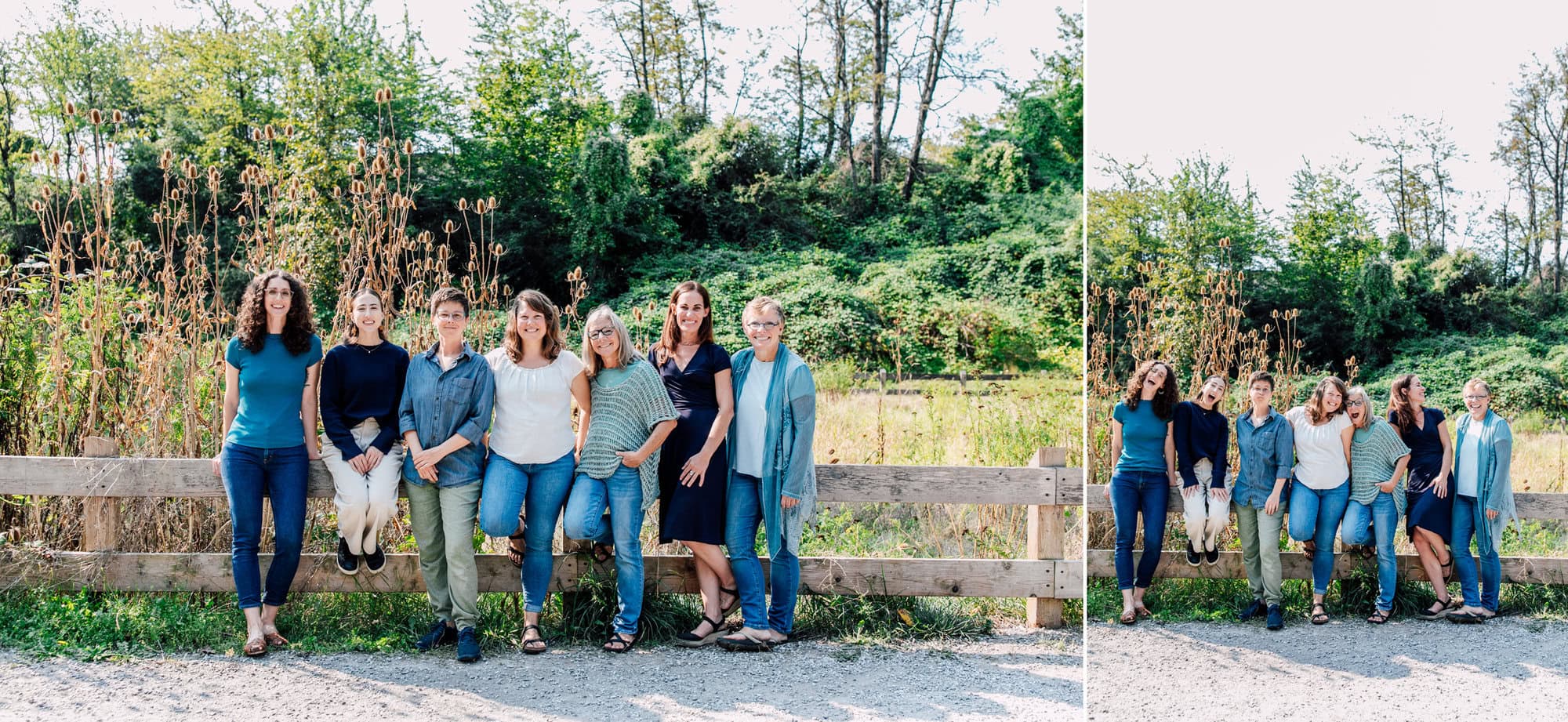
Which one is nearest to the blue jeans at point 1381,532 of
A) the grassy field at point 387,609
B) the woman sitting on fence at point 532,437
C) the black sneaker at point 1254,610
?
the black sneaker at point 1254,610

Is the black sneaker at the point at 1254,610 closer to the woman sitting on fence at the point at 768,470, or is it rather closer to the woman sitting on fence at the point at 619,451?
the woman sitting on fence at the point at 768,470

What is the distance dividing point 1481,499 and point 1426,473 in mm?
254

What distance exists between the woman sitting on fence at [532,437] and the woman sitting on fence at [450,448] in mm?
71

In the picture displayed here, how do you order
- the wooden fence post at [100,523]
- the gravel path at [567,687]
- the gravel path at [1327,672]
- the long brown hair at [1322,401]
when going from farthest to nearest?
the long brown hair at [1322,401] < the wooden fence post at [100,523] < the gravel path at [1327,672] < the gravel path at [567,687]

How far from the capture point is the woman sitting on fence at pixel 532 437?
11.6 feet

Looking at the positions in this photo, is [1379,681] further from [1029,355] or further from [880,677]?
[1029,355]

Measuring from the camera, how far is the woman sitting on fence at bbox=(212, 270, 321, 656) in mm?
3527

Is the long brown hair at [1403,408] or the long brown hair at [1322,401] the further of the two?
the long brown hair at [1403,408]

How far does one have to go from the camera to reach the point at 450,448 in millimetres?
3490

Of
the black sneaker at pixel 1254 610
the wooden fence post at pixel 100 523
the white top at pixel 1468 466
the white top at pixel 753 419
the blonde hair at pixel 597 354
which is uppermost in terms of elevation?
the blonde hair at pixel 597 354

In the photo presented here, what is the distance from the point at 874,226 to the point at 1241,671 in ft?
47.9

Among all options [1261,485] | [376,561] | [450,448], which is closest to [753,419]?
[450,448]

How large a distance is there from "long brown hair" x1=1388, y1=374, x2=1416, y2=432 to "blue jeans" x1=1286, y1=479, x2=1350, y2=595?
435mm

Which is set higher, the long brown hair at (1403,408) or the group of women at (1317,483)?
the long brown hair at (1403,408)
